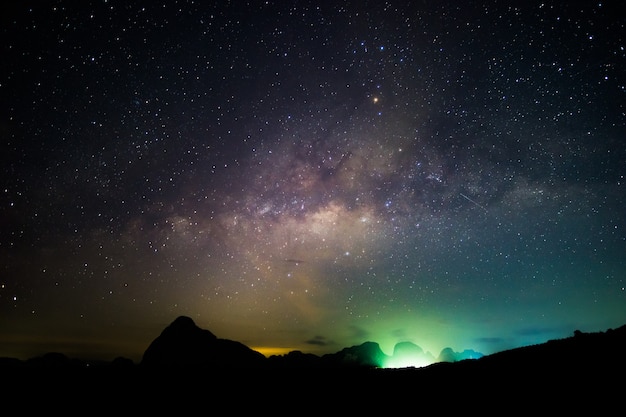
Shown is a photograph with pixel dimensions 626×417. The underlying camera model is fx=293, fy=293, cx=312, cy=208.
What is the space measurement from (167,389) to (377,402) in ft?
28.1

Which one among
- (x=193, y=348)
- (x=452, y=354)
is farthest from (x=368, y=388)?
(x=452, y=354)

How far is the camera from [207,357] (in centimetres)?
8656

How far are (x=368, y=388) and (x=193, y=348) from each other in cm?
9107

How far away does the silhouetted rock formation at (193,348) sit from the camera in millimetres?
84500

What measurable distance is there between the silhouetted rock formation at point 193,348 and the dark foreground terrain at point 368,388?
260ft

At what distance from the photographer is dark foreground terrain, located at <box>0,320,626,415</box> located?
23.5 feet

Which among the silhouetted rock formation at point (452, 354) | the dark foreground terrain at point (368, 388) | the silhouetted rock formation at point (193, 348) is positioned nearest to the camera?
the dark foreground terrain at point (368, 388)

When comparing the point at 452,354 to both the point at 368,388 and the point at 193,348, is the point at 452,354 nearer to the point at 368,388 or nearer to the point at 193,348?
the point at 193,348

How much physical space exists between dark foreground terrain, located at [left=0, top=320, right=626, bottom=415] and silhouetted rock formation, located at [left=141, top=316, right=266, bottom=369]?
3116 inches

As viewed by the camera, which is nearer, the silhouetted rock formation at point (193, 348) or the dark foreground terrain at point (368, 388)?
the dark foreground terrain at point (368, 388)

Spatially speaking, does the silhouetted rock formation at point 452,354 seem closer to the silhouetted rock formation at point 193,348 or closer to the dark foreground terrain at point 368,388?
the silhouetted rock formation at point 193,348

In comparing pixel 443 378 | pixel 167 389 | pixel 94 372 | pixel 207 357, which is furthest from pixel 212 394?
pixel 207 357

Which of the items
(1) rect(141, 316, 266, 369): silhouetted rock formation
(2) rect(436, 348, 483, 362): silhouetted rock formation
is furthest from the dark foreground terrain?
(2) rect(436, 348, 483, 362): silhouetted rock formation

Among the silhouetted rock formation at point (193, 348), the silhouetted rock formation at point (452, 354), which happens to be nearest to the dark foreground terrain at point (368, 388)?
the silhouetted rock formation at point (193, 348)
